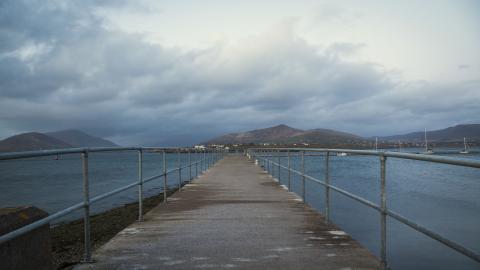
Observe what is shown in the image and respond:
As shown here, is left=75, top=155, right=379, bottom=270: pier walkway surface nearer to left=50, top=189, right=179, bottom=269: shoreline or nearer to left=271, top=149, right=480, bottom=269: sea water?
left=271, top=149, right=480, bottom=269: sea water

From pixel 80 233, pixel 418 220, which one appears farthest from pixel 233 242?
pixel 418 220

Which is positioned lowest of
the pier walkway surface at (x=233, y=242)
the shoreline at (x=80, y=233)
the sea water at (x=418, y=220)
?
the sea water at (x=418, y=220)

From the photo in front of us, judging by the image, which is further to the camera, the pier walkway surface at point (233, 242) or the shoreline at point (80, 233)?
the shoreline at point (80, 233)

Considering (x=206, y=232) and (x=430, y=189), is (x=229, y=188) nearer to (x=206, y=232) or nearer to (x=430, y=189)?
(x=206, y=232)

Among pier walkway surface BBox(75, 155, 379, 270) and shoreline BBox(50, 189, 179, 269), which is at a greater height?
pier walkway surface BBox(75, 155, 379, 270)

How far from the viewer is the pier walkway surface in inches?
160

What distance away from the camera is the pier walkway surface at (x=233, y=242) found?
13.3 ft

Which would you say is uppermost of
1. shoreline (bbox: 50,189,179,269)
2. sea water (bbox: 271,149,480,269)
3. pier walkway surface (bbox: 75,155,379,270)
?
pier walkway surface (bbox: 75,155,379,270)

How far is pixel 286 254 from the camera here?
4.37 meters

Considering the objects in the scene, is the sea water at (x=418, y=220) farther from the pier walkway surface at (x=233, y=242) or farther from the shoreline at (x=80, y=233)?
the shoreline at (x=80, y=233)

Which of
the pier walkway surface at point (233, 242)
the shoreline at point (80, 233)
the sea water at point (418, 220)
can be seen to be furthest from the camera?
the sea water at point (418, 220)

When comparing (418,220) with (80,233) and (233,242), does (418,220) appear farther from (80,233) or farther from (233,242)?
(233,242)

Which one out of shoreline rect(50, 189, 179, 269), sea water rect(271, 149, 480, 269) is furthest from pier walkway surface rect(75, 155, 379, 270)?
shoreline rect(50, 189, 179, 269)

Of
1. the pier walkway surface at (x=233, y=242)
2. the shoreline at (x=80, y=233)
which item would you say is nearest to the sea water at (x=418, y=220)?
the pier walkway surface at (x=233, y=242)
